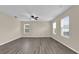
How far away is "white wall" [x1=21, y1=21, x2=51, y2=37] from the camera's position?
13.9 m

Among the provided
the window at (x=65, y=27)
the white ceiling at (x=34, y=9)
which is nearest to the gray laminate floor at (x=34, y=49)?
the window at (x=65, y=27)

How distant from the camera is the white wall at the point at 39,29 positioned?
1387 centimetres

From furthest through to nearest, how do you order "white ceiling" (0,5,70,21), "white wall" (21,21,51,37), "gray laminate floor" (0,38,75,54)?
"white wall" (21,21,51,37)
"white ceiling" (0,5,70,21)
"gray laminate floor" (0,38,75,54)

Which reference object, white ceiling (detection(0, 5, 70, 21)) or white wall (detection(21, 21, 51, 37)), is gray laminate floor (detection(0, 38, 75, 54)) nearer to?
white ceiling (detection(0, 5, 70, 21))

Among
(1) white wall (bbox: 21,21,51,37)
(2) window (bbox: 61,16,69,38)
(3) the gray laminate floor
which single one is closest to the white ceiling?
(2) window (bbox: 61,16,69,38)

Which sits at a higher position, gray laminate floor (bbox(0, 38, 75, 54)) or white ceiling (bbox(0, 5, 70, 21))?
white ceiling (bbox(0, 5, 70, 21))

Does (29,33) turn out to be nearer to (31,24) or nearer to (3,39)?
(31,24)

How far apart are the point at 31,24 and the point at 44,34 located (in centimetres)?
239

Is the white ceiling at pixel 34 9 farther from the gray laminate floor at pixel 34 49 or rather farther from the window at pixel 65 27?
the gray laminate floor at pixel 34 49

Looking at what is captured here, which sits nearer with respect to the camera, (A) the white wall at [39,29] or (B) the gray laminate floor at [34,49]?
(B) the gray laminate floor at [34,49]

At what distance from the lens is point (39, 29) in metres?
14.0

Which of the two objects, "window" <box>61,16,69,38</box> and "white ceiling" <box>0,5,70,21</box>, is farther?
"window" <box>61,16,69,38</box>
